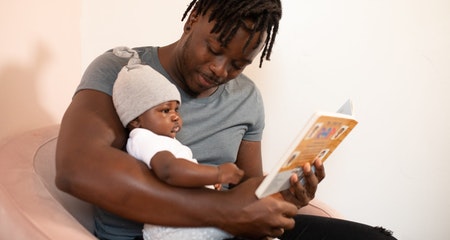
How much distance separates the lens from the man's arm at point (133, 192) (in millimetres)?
868

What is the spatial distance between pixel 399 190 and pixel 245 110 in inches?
31.2

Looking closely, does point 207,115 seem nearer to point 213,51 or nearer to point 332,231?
point 213,51

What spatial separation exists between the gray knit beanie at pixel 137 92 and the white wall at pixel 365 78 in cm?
63

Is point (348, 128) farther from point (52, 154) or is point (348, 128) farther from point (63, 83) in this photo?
point (63, 83)

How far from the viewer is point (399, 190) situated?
170 centimetres

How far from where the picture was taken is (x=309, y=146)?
0.90 m

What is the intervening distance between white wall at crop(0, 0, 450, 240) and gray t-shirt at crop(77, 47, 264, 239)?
402 mm

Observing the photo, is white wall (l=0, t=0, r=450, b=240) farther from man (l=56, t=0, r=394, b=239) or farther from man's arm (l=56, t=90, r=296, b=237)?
man's arm (l=56, t=90, r=296, b=237)

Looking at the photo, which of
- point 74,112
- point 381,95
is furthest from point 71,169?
point 381,95

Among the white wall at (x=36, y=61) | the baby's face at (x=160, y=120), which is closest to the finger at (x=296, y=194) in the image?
the baby's face at (x=160, y=120)

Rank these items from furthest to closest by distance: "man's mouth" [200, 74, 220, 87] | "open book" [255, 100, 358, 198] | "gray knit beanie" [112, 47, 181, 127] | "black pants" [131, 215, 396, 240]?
"black pants" [131, 215, 396, 240], "man's mouth" [200, 74, 220, 87], "gray knit beanie" [112, 47, 181, 127], "open book" [255, 100, 358, 198]

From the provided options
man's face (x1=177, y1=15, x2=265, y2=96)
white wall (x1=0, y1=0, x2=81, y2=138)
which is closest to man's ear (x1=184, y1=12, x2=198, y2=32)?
man's face (x1=177, y1=15, x2=265, y2=96)

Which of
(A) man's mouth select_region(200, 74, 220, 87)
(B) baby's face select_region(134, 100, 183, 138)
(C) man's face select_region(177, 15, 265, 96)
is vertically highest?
(C) man's face select_region(177, 15, 265, 96)

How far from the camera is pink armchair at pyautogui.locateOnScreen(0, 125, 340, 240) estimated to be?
857 mm
